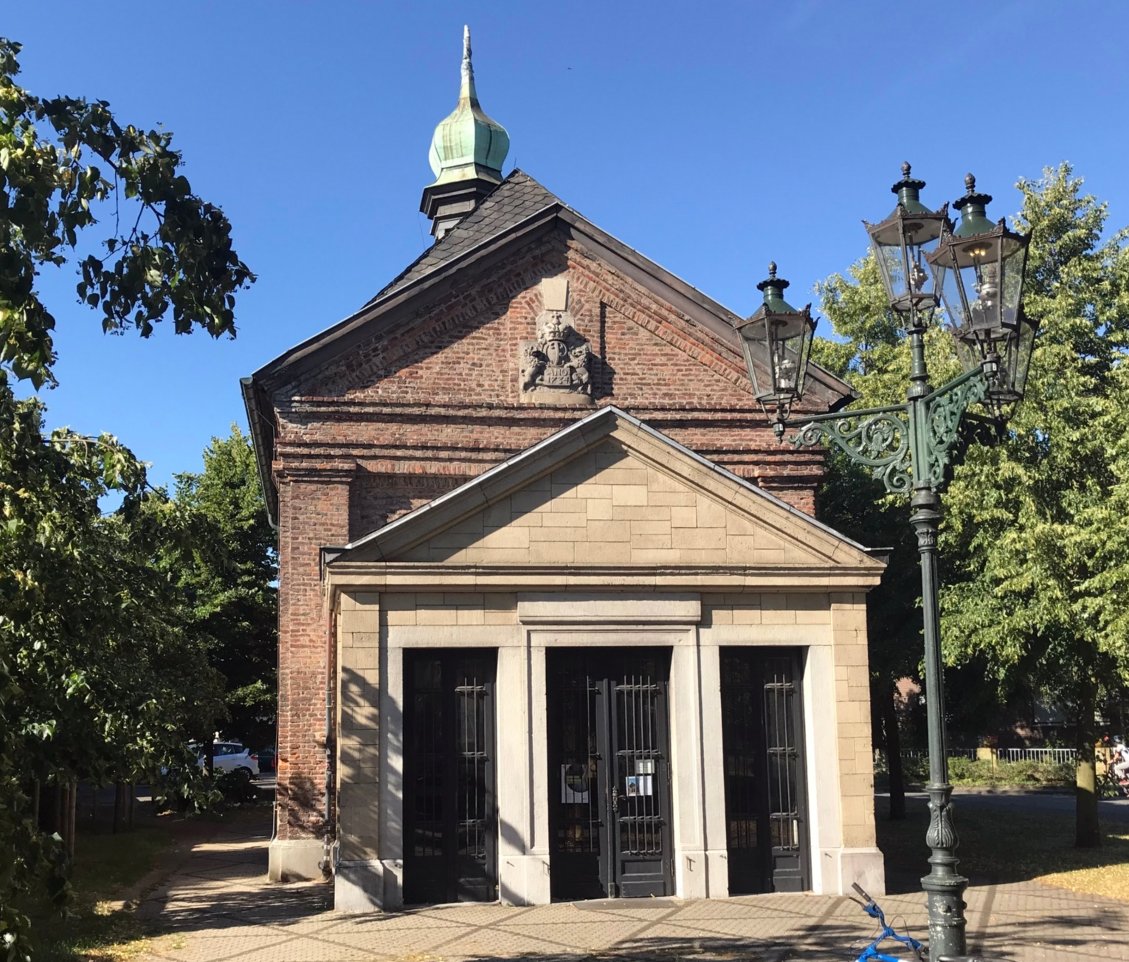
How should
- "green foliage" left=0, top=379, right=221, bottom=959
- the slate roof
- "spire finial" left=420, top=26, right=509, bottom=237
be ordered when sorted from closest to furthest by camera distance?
"green foliage" left=0, top=379, right=221, bottom=959
the slate roof
"spire finial" left=420, top=26, right=509, bottom=237

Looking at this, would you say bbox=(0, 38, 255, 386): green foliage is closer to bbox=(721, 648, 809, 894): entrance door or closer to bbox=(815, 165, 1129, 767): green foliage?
bbox=(721, 648, 809, 894): entrance door

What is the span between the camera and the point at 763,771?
1324 cm

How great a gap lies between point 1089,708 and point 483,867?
10.4 meters

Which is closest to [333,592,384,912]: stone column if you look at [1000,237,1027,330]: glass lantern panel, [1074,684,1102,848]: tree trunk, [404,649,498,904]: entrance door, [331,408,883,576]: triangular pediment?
[404,649,498,904]: entrance door

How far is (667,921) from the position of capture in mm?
11633

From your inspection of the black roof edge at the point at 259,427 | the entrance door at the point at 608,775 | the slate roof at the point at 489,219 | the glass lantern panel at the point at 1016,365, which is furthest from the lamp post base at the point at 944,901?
the slate roof at the point at 489,219

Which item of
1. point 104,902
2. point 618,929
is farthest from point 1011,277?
point 104,902

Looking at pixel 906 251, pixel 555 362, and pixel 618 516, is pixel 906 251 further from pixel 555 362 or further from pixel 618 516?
pixel 555 362

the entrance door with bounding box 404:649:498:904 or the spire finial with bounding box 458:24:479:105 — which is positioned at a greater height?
the spire finial with bounding box 458:24:479:105

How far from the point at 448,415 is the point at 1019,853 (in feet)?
35.2

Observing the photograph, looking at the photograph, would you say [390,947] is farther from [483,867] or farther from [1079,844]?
[1079,844]

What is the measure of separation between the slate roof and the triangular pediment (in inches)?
235

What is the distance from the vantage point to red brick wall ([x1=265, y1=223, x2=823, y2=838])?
53.4ft

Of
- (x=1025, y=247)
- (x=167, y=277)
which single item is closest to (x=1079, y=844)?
(x=1025, y=247)
